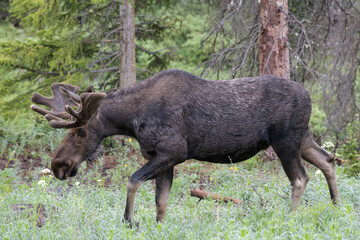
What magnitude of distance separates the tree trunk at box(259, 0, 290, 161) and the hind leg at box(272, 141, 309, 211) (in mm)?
3426

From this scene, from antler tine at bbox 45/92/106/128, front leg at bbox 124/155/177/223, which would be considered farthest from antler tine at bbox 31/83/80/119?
front leg at bbox 124/155/177/223

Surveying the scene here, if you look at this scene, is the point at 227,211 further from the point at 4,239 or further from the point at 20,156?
the point at 20,156

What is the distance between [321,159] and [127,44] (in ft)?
Answer: 18.4

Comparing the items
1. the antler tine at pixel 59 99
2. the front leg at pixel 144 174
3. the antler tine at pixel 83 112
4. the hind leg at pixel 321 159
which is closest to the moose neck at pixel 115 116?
the antler tine at pixel 83 112

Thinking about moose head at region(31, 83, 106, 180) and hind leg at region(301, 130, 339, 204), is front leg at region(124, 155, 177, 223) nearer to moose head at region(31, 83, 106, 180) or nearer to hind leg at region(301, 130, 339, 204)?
moose head at region(31, 83, 106, 180)

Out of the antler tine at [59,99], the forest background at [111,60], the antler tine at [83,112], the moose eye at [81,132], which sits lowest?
the forest background at [111,60]

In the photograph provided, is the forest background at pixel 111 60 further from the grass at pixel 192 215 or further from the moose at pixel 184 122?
the moose at pixel 184 122

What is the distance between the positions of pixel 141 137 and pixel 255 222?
5.55 feet

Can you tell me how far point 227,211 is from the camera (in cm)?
632

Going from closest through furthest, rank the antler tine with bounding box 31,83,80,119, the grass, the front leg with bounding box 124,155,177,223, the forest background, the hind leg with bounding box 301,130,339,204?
the grass < the front leg with bounding box 124,155,177,223 < the antler tine with bounding box 31,83,80,119 < the hind leg with bounding box 301,130,339,204 < the forest background

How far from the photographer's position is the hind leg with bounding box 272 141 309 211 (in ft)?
21.2

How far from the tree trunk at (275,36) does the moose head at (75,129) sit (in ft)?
14.7

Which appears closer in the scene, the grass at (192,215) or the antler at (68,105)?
the grass at (192,215)

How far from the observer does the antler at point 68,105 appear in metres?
5.95
